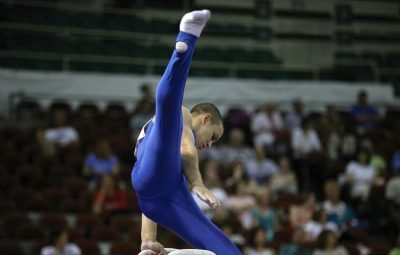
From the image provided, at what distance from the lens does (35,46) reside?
13078 mm

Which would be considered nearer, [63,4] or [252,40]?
[63,4]

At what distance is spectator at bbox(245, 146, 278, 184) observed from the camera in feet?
34.3

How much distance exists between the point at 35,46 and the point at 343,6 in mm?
7398

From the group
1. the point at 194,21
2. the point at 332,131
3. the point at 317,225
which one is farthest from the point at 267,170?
the point at 194,21

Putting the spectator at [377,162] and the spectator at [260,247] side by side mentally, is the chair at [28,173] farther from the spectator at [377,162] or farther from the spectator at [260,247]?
the spectator at [377,162]

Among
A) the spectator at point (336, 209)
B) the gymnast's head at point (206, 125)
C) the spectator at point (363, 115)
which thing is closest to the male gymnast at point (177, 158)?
the gymnast's head at point (206, 125)

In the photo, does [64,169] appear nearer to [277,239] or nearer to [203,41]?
[277,239]

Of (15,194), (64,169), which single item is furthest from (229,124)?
(15,194)

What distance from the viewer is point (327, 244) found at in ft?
28.0

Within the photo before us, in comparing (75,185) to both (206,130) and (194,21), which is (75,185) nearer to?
(206,130)

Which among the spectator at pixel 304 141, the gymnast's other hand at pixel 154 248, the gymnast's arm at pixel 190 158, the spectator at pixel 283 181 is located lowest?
the spectator at pixel 283 181

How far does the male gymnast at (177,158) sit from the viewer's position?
370 centimetres

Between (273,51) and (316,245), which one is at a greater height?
(273,51)

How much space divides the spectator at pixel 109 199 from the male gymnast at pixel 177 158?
5.01 metres
